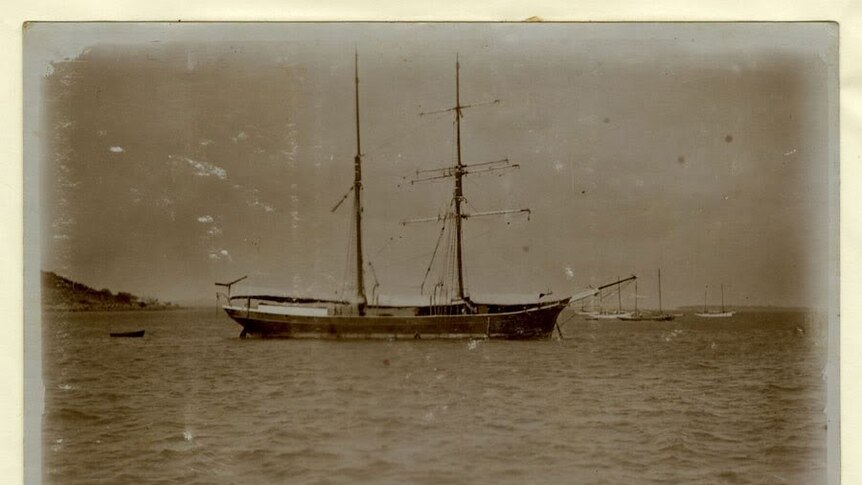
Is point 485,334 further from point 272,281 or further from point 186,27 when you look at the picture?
point 186,27

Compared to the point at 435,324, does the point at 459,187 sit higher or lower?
higher

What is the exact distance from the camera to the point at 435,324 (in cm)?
288

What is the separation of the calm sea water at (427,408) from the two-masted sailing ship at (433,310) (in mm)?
81

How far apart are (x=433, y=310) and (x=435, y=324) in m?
0.07

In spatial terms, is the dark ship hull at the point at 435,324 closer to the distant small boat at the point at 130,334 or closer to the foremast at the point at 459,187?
the foremast at the point at 459,187

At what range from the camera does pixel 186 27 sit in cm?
269

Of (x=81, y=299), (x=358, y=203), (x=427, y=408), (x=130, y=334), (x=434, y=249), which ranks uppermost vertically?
(x=358, y=203)

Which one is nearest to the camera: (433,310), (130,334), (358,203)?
(130,334)

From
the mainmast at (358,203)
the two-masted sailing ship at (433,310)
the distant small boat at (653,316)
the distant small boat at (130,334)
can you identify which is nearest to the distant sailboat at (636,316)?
the distant small boat at (653,316)

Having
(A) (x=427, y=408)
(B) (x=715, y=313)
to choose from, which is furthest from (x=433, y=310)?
(B) (x=715, y=313)

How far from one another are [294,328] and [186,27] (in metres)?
1.21

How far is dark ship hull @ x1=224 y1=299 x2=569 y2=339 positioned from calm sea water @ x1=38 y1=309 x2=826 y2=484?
59 millimetres

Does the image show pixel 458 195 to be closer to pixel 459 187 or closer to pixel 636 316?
pixel 459 187

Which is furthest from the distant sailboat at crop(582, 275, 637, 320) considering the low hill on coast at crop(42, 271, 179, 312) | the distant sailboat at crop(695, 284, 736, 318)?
the low hill on coast at crop(42, 271, 179, 312)
